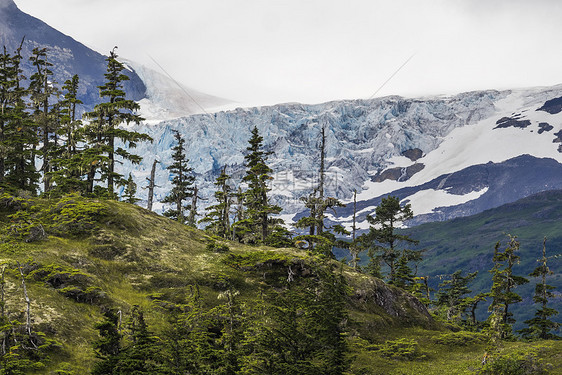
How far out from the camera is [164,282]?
26484 millimetres

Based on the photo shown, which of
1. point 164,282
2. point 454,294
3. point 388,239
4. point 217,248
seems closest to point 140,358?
point 164,282

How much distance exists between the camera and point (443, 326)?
1430 inches

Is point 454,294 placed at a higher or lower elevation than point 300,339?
lower

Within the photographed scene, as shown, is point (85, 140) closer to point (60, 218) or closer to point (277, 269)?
point (60, 218)

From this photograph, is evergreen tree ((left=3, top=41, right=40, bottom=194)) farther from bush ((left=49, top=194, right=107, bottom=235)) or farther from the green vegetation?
bush ((left=49, top=194, right=107, bottom=235))

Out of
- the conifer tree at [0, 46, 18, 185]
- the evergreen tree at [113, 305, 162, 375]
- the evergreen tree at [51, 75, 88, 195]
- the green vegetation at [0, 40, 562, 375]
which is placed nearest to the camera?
the evergreen tree at [113, 305, 162, 375]

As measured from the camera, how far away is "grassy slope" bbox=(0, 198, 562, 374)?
18922 mm

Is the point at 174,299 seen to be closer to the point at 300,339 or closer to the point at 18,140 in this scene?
the point at 300,339

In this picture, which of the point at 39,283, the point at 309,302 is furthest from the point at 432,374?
the point at 39,283

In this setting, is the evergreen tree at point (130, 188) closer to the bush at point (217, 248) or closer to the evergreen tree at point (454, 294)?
the bush at point (217, 248)

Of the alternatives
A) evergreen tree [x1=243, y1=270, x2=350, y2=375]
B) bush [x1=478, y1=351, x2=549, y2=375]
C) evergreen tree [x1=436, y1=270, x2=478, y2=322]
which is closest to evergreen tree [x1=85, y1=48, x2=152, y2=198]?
evergreen tree [x1=243, y1=270, x2=350, y2=375]

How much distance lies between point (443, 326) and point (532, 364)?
43.3 feet

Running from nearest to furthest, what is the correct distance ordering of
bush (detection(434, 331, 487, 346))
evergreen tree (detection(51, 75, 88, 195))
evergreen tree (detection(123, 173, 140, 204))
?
bush (detection(434, 331, 487, 346))
evergreen tree (detection(51, 75, 88, 195))
evergreen tree (detection(123, 173, 140, 204))

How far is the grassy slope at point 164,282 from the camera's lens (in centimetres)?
1892
